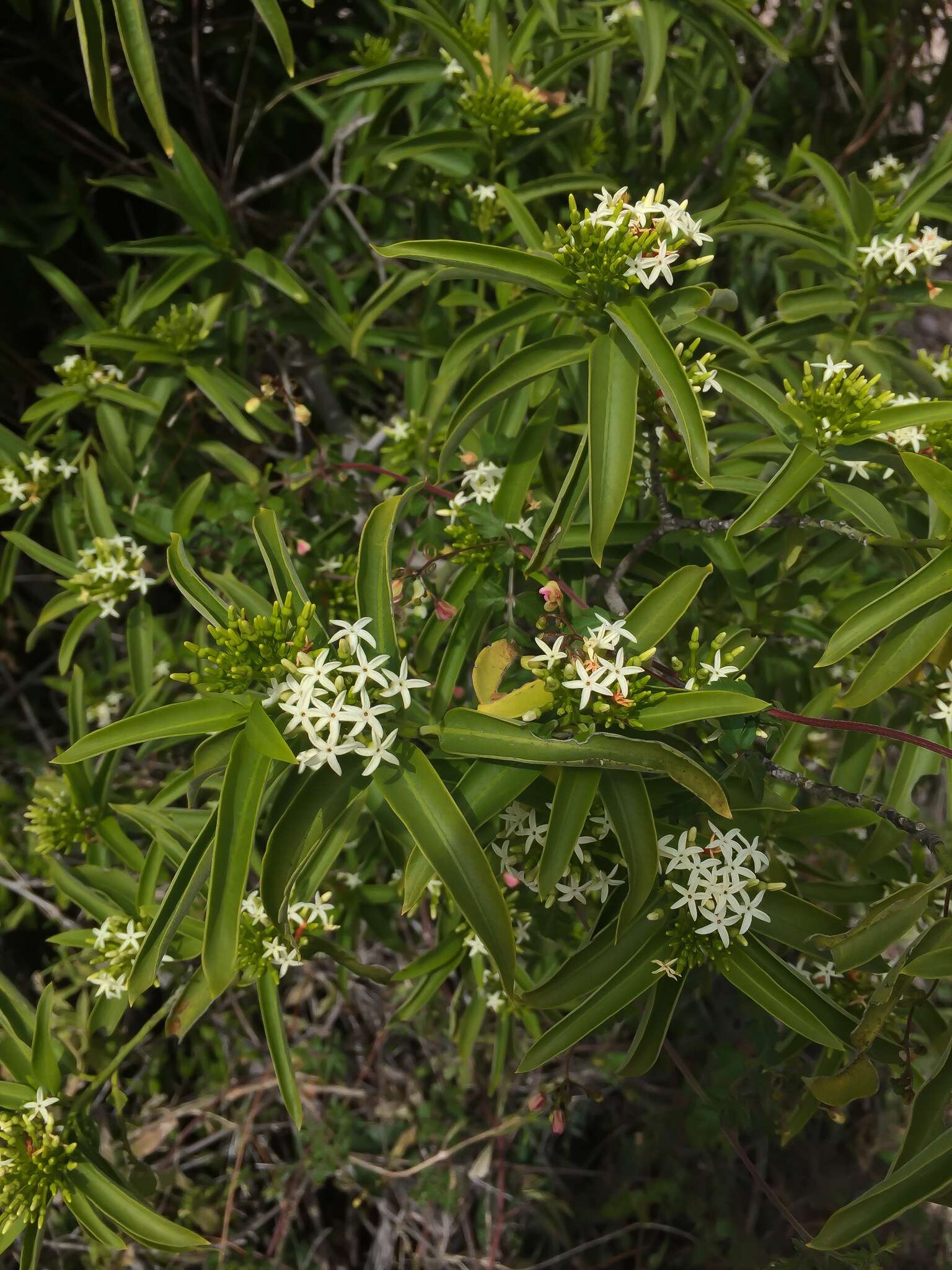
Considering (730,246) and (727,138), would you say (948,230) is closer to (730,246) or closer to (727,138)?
(730,246)

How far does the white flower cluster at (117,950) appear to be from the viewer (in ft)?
5.34

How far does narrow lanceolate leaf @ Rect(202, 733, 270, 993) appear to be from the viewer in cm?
102

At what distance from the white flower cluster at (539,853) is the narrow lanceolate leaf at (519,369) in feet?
1.89

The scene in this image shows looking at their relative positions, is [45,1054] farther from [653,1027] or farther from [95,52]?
[95,52]

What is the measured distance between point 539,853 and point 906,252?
128 centimetres

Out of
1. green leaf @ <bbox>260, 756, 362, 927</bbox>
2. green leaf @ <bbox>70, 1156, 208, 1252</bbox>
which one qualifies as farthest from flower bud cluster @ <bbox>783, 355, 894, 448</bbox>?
green leaf @ <bbox>70, 1156, 208, 1252</bbox>

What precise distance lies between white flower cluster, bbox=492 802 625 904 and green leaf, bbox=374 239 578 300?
0.74 m

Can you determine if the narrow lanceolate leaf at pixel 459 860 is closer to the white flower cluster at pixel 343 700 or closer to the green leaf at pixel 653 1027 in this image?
the white flower cluster at pixel 343 700

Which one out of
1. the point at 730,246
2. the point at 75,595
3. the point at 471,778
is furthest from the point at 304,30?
the point at 471,778

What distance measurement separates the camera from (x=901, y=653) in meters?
1.25

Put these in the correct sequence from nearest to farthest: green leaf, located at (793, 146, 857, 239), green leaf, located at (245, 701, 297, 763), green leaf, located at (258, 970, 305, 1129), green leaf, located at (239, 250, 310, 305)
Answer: green leaf, located at (245, 701, 297, 763) → green leaf, located at (258, 970, 305, 1129) → green leaf, located at (793, 146, 857, 239) → green leaf, located at (239, 250, 310, 305)

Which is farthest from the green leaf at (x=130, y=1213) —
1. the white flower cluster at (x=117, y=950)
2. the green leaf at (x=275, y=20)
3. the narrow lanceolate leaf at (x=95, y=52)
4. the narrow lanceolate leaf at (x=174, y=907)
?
the green leaf at (x=275, y=20)

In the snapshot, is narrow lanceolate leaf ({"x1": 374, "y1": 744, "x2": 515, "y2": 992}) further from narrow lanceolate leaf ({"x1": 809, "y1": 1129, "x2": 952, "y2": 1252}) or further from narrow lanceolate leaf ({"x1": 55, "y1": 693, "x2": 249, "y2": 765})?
narrow lanceolate leaf ({"x1": 809, "y1": 1129, "x2": 952, "y2": 1252})

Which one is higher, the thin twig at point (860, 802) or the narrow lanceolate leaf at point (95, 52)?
the narrow lanceolate leaf at point (95, 52)
